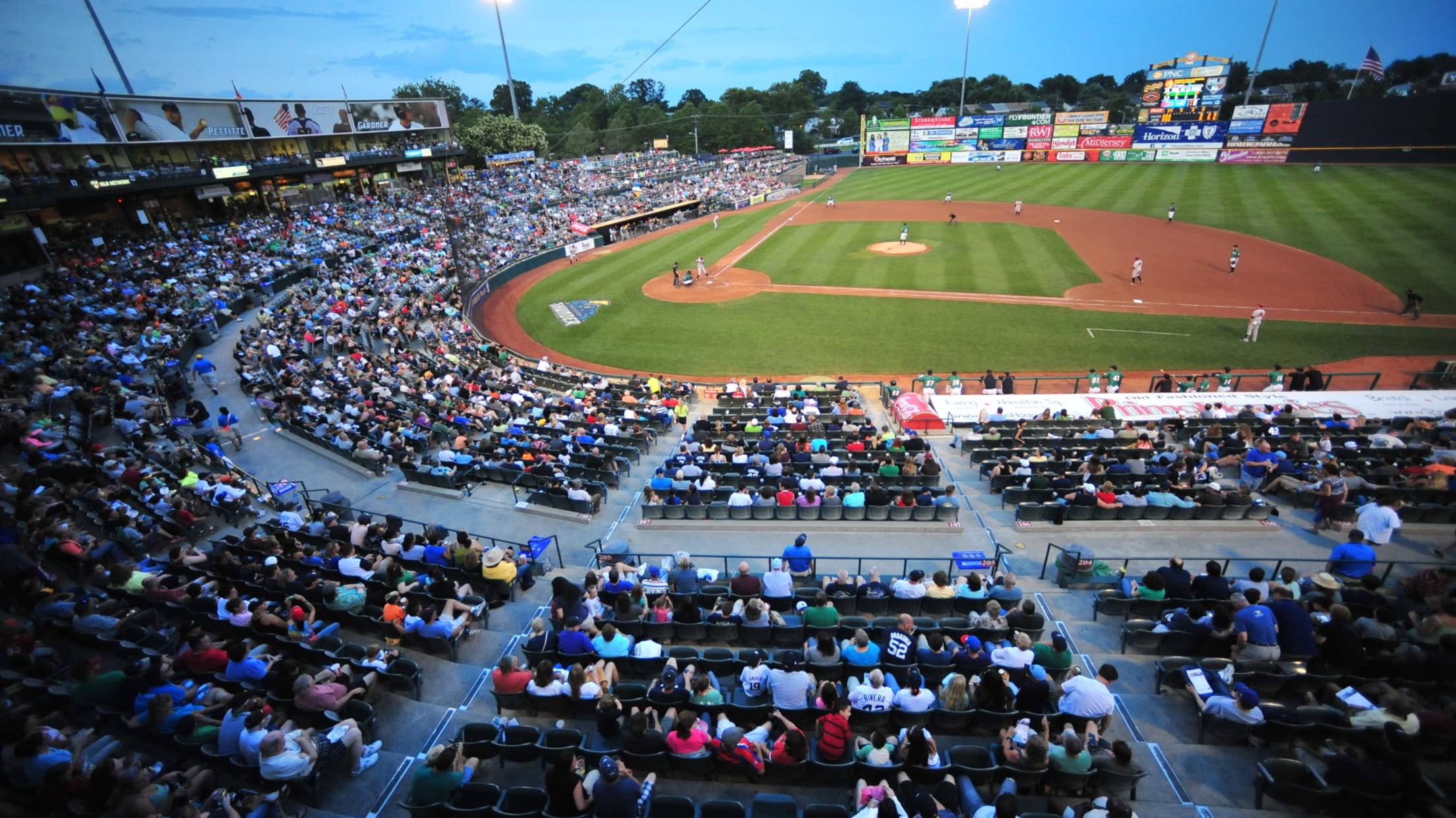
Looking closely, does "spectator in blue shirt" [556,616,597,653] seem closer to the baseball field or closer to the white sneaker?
the white sneaker

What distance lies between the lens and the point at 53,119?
112ft

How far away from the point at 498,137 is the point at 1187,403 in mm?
82418

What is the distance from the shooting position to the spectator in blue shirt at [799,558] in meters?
9.29

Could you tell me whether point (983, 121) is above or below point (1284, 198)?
above

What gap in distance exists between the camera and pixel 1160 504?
1072 centimetres

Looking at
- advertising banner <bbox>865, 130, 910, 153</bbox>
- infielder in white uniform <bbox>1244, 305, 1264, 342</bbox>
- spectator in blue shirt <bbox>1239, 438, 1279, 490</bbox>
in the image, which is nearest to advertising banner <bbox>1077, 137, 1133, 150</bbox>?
advertising banner <bbox>865, 130, 910, 153</bbox>

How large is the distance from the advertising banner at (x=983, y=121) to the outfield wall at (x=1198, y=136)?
89 mm

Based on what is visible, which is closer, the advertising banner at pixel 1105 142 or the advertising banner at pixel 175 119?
the advertising banner at pixel 175 119

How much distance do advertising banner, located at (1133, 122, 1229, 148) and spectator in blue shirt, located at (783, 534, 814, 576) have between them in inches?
3031

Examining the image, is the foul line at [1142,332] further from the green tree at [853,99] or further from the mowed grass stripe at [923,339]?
the green tree at [853,99]

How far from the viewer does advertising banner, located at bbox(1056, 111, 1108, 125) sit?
70375 millimetres

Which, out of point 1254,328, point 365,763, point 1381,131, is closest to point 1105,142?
point 1381,131

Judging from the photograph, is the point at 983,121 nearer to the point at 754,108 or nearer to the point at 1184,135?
the point at 1184,135

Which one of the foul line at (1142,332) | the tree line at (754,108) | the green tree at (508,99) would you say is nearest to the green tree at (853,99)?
the tree line at (754,108)
